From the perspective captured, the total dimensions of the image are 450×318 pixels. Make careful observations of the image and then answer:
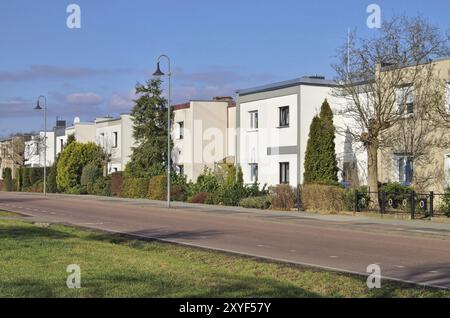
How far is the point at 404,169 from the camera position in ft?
104

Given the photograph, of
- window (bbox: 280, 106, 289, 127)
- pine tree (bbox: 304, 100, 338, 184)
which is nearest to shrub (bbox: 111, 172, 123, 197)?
window (bbox: 280, 106, 289, 127)

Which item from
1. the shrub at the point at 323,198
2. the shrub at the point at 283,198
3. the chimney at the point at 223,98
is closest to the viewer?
the shrub at the point at 323,198

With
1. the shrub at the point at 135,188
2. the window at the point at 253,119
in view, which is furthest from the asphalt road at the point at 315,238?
the shrub at the point at 135,188

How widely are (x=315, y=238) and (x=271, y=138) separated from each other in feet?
69.0

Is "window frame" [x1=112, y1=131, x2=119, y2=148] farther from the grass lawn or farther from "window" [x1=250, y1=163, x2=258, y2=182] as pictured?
the grass lawn

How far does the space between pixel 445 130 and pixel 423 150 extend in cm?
145

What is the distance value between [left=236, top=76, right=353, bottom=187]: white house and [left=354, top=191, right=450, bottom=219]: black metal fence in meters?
7.99

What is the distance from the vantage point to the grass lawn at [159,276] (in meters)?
8.75

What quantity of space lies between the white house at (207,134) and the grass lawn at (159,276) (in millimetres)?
35104

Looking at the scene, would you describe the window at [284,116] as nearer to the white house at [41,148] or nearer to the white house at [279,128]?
the white house at [279,128]

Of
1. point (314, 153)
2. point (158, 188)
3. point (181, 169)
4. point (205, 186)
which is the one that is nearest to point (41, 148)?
point (181, 169)

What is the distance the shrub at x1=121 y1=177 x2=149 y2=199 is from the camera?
48438mm
